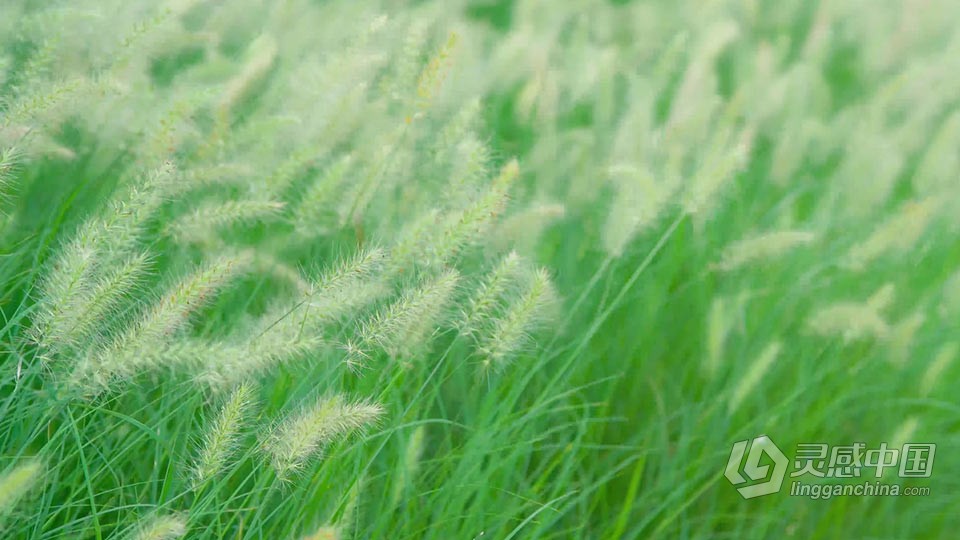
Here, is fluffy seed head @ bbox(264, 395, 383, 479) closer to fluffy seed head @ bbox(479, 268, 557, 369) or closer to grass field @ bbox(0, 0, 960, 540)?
grass field @ bbox(0, 0, 960, 540)

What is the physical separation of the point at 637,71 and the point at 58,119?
6.86ft

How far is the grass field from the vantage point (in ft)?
5.32

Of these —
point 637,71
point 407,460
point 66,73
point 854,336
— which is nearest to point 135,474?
point 407,460

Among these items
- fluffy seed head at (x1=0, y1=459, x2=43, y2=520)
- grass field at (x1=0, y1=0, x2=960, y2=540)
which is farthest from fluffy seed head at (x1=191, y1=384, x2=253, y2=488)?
fluffy seed head at (x1=0, y1=459, x2=43, y2=520)

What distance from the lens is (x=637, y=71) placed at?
Answer: 3559 millimetres

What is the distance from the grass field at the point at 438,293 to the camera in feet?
5.32

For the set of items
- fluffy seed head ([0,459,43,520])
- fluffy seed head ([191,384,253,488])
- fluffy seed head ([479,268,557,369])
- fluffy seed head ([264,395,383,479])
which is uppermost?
fluffy seed head ([0,459,43,520])

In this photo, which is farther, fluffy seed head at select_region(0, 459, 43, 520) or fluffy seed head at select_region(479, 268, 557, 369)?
fluffy seed head at select_region(479, 268, 557, 369)

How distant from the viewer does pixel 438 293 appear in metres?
1.64

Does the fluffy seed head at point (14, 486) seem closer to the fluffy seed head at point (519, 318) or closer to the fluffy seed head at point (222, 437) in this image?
the fluffy seed head at point (222, 437)

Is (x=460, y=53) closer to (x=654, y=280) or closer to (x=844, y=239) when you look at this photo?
(x=654, y=280)

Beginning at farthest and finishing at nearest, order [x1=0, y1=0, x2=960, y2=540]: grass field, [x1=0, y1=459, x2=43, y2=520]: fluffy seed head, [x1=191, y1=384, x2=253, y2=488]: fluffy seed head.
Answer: [x1=0, y1=0, x2=960, y2=540]: grass field
[x1=191, y1=384, x2=253, y2=488]: fluffy seed head
[x1=0, y1=459, x2=43, y2=520]: fluffy seed head

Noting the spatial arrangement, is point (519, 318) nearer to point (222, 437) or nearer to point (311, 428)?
point (311, 428)

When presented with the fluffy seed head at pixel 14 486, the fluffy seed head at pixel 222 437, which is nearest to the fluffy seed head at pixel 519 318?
the fluffy seed head at pixel 222 437
